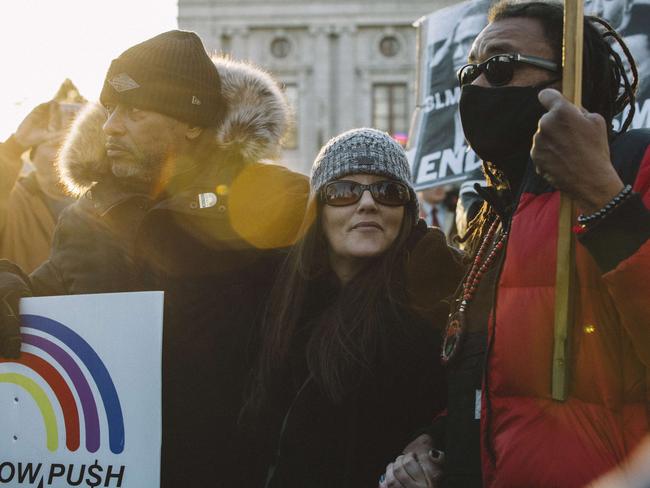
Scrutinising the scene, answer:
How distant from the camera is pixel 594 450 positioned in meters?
1.46

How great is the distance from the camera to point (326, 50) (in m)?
29.8

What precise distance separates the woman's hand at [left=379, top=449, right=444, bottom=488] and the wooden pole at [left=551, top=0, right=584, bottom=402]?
0.50 meters

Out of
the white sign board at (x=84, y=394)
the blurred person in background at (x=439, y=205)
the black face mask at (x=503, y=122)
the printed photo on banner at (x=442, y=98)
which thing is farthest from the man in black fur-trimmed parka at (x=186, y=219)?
the blurred person in background at (x=439, y=205)

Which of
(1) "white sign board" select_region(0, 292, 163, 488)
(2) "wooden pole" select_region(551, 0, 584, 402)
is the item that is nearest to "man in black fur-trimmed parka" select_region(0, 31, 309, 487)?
(1) "white sign board" select_region(0, 292, 163, 488)

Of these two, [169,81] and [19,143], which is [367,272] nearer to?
[169,81]

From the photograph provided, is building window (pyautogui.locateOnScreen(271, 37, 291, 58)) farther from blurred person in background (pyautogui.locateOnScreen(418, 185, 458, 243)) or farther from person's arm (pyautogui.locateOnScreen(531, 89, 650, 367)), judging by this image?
person's arm (pyautogui.locateOnScreen(531, 89, 650, 367))

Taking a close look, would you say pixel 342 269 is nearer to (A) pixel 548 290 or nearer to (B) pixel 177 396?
(B) pixel 177 396

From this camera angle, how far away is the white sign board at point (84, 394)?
2.26m

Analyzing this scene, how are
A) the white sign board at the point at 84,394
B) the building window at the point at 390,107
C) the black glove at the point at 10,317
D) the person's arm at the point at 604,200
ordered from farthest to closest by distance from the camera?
the building window at the point at 390,107 < the black glove at the point at 10,317 < the white sign board at the point at 84,394 < the person's arm at the point at 604,200

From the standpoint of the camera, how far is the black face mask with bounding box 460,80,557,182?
177cm

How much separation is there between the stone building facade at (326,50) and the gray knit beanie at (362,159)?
Answer: 87.8 ft

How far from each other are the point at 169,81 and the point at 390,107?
27374 mm

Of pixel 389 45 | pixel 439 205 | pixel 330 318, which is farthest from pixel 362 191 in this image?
pixel 389 45

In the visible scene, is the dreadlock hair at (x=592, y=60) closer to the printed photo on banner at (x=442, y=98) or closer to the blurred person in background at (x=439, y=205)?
the printed photo on banner at (x=442, y=98)
